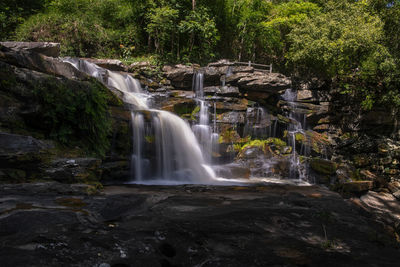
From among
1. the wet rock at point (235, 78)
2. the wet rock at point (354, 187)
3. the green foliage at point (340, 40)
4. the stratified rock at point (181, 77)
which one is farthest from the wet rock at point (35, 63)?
the green foliage at point (340, 40)

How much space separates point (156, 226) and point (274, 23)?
23.7m

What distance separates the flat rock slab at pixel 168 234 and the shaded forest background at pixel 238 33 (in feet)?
47.8

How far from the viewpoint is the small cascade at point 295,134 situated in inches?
448

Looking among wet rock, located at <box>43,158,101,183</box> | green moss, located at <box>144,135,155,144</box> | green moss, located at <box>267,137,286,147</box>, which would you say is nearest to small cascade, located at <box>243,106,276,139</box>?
green moss, located at <box>267,137,286,147</box>

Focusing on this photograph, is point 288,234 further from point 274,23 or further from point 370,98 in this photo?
point 274,23

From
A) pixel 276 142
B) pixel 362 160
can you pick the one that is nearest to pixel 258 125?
pixel 276 142

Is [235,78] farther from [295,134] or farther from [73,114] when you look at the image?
[73,114]

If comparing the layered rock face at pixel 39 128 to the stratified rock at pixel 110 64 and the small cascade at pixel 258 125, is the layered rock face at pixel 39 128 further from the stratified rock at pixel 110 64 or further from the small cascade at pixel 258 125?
the small cascade at pixel 258 125

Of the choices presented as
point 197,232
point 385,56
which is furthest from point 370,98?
point 197,232

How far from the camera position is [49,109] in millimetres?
5840

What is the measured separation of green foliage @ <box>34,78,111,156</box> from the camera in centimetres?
584

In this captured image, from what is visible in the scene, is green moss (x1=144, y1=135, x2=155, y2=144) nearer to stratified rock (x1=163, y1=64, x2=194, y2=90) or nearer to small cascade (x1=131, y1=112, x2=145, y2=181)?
small cascade (x1=131, y1=112, x2=145, y2=181)

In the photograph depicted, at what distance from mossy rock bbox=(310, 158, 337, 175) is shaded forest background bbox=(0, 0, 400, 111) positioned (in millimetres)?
6643

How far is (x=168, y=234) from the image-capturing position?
2758 millimetres
